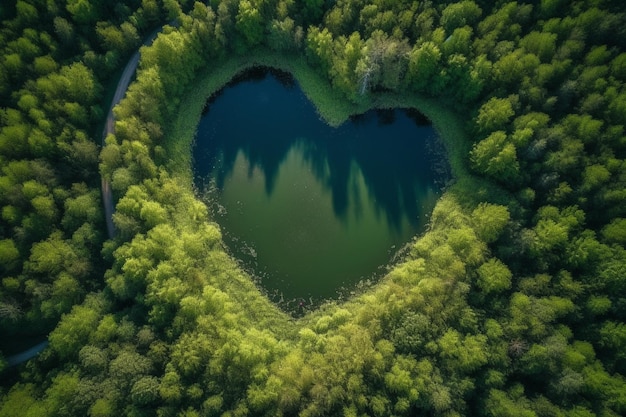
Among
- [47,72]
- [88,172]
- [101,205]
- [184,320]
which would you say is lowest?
[184,320]

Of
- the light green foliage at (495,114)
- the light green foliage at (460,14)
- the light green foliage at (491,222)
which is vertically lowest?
the light green foliage at (491,222)

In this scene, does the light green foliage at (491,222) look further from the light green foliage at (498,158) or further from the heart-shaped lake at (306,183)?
the heart-shaped lake at (306,183)

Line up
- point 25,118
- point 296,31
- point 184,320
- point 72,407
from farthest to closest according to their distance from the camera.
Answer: point 296,31, point 25,118, point 184,320, point 72,407

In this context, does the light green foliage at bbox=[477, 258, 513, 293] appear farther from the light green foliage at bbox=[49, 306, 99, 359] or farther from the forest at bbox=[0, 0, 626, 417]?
the light green foliage at bbox=[49, 306, 99, 359]

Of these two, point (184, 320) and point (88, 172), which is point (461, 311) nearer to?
point (184, 320)

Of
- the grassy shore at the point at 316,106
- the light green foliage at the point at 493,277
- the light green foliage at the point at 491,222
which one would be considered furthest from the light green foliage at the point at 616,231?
the grassy shore at the point at 316,106

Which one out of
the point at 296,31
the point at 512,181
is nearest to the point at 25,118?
A: the point at 296,31
